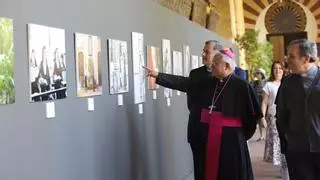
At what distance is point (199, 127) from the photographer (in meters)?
6.00

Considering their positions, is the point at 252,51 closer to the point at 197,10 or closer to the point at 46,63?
Result: the point at 197,10

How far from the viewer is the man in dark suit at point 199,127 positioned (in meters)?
5.84

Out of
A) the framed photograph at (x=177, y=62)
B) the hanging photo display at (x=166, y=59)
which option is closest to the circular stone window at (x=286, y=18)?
the framed photograph at (x=177, y=62)

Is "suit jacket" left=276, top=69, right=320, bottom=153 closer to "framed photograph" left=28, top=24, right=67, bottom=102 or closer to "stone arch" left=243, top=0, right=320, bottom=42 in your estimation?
"framed photograph" left=28, top=24, right=67, bottom=102

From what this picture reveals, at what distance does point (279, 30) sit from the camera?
31969 mm

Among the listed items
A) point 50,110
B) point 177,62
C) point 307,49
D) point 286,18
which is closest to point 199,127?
point 307,49

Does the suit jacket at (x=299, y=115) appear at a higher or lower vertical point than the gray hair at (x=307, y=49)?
lower

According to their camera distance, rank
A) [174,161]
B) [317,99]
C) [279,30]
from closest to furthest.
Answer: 1. [317,99]
2. [174,161]
3. [279,30]

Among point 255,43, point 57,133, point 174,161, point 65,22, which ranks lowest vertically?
point 174,161

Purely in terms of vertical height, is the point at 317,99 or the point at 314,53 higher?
the point at 314,53

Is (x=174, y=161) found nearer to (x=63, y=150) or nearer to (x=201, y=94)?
(x=201, y=94)

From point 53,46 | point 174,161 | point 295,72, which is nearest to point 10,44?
point 53,46

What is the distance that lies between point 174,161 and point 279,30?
992 inches

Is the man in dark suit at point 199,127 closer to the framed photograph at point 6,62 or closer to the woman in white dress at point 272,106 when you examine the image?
the woman in white dress at point 272,106
